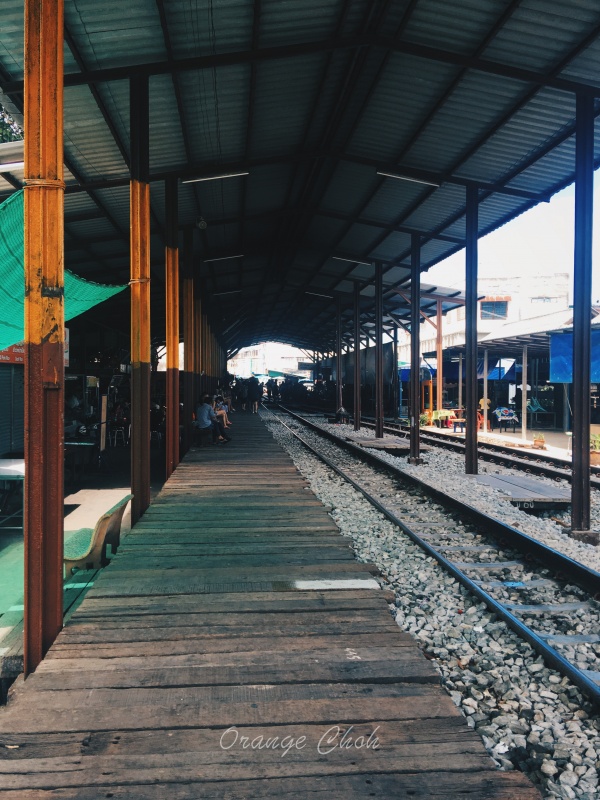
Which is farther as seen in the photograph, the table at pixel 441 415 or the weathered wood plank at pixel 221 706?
the table at pixel 441 415

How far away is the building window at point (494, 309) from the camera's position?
137 ft

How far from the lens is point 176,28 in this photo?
5.98 meters

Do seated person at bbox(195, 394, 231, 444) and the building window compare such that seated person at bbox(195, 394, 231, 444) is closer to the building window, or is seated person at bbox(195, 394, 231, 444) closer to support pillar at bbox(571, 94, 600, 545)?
support pillar at bbox(571, 94, 600, 545)

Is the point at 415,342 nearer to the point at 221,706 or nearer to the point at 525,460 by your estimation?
the point at 525,460

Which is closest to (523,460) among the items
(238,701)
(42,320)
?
(238,701)

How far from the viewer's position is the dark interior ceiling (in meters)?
6.11

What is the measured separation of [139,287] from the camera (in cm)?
624

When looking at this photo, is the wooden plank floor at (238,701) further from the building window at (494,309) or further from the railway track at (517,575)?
the building window at (494,309)

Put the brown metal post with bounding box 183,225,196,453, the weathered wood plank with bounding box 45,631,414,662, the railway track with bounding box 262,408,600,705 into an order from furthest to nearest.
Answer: the brown metal post with bounding box 183,225,196,453
the railway track with bounding box 262,408,600,705
the weathered wood plank with bounding box 45,631,414,662

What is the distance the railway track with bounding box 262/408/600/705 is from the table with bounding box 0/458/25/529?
4550 millimetres

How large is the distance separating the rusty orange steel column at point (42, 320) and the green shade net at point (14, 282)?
0.62 m

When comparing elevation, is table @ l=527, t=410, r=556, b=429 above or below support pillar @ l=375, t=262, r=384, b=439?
below

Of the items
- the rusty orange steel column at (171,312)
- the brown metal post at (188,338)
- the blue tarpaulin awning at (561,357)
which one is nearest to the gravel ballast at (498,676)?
the rusty orange steel column at (171,312)

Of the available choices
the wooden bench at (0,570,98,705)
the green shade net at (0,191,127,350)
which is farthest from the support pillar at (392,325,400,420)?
the wooden bench at (0,570,98,705)
